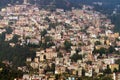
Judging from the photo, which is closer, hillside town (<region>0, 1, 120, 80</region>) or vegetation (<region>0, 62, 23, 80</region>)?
vegetation (<region>0, 62, 23, 80</region>)

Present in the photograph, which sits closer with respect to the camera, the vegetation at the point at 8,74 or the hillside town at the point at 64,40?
the vegetation at the point at 8,74

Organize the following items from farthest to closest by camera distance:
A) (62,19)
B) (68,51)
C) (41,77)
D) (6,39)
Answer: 1. (62,19)
2. (6,39)
3. (68,51)
4. (41,77)

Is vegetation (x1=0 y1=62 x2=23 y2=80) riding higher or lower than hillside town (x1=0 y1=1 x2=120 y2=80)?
lower

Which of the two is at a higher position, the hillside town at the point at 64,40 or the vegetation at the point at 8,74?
the hillside town at the point at 64,40

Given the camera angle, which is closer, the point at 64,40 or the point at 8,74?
the point at 8,74

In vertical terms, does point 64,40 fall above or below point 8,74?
above

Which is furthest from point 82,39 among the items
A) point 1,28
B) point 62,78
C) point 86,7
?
point 86,7

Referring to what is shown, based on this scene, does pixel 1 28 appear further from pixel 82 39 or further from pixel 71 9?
pixel 71 9

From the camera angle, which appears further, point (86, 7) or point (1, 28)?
point (86, 7)
